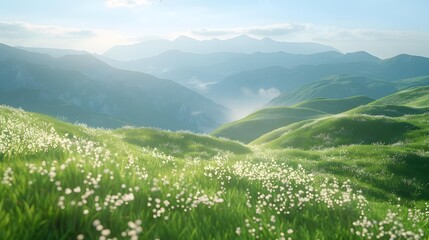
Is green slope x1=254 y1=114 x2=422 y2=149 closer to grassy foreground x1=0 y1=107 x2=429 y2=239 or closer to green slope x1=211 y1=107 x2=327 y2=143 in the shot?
grassy foreground x1=0 y1=107 x2=429 y2=239

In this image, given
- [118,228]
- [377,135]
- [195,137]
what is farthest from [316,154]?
[118,228]

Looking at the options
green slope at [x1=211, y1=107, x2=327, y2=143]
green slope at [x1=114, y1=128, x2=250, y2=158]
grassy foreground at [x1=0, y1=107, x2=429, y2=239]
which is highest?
grassy foreground at [x1=0, y1=107, x2=429, y2=239]

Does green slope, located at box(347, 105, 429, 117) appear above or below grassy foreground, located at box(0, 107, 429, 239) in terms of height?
below

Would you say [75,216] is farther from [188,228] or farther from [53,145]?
[53,145]

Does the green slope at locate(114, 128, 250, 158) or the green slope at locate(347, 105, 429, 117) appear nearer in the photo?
the green slope at locate(114, 128, 250, 158)

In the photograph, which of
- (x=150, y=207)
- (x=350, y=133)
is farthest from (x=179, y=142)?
(x=150, y=207)

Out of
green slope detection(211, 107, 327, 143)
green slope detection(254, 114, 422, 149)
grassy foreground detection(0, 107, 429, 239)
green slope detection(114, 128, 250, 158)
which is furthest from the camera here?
green slope detection(211, 107, 327, 143)

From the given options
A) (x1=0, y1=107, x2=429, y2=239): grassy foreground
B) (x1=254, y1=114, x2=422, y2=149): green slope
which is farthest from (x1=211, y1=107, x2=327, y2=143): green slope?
(x1=0, y1=107, x2=429, y2=239): grassy foreground

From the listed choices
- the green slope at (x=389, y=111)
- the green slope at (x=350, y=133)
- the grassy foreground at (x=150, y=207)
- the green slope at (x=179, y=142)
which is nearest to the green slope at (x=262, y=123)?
the green slope at (x=389, y=111)

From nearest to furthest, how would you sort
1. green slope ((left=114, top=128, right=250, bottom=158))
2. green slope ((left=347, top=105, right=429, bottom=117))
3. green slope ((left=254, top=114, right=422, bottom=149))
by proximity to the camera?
green slope ((left=114, top=128, right=250, bottom=158))
green slope ((left=254, top=114, right=422, bottom=149))
green slope ((left=347, top=105, right=429, bottom=117))

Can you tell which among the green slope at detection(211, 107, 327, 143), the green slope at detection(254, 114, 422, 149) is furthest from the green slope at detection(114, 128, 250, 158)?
the green slope at detection(211, 107, 327, 143)

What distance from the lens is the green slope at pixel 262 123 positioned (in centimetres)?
15991

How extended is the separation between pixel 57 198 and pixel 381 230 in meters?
5.44

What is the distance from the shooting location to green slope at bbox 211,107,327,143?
160 m
